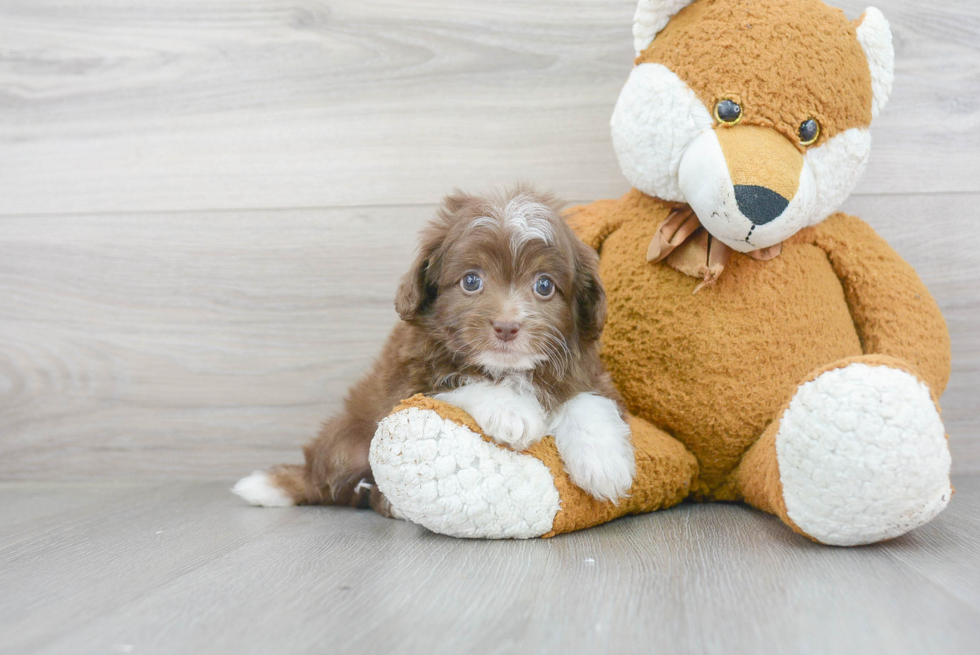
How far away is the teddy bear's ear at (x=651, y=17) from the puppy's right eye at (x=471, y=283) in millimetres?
792

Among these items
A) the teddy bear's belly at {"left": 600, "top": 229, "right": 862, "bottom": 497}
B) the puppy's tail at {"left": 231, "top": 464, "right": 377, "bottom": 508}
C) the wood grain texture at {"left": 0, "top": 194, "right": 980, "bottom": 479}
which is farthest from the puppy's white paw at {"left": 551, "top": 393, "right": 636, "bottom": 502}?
the wood grain texture at {"left": 0, "top": 194, "right": 980, "bottom": 479}

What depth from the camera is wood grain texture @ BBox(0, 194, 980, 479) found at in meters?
2.47

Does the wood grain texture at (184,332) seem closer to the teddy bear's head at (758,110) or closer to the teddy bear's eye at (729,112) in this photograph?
the teddy bear's head at (758,110)

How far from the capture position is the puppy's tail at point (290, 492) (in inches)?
78.9

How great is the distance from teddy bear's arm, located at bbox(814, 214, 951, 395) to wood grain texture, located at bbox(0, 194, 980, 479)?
1.23 meters

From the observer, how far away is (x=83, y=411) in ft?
8.33

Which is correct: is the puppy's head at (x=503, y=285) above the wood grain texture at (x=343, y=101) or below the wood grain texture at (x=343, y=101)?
below

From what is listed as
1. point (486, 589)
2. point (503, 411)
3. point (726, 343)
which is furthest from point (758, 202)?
point (486, 589)

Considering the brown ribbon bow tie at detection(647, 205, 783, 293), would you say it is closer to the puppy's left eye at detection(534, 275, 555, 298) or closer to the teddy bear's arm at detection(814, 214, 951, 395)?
the teddy bear's arm at detection(814, 214, 951, 395)

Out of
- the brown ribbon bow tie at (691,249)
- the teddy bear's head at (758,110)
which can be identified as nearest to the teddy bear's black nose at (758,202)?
the teddy bear's head at (758,110)

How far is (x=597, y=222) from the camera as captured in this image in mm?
2031

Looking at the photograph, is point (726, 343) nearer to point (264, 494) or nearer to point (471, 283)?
point (471, 283)

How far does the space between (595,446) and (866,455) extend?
0.51 metres

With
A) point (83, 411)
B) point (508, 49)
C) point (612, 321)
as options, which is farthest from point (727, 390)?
point (83, 411)
